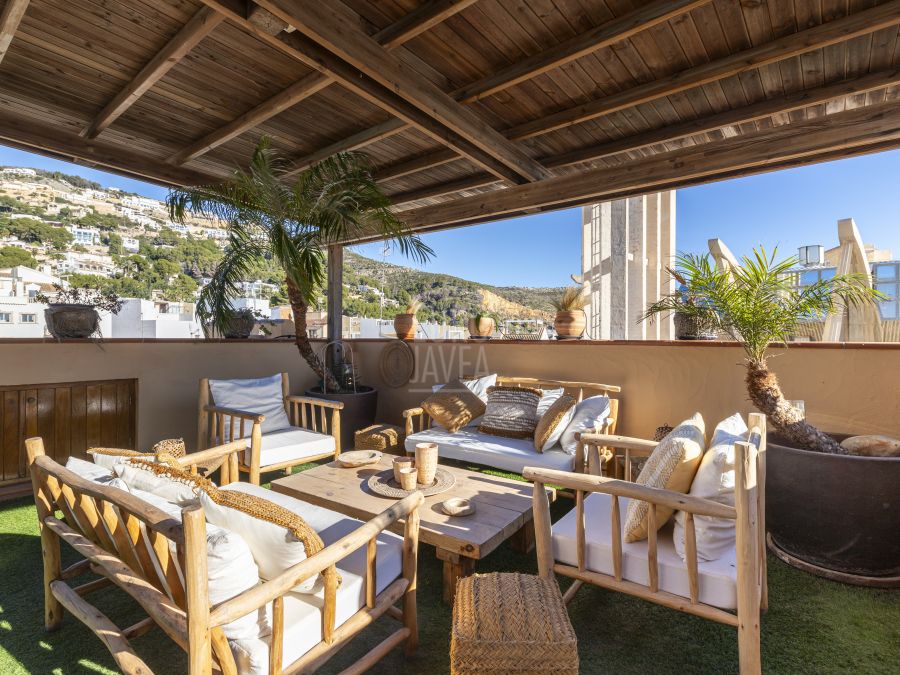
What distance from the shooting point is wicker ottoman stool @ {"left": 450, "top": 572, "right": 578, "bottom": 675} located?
1244 mm

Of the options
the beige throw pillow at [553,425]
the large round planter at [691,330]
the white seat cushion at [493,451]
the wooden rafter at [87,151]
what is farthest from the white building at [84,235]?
the large round planter at [691,330]

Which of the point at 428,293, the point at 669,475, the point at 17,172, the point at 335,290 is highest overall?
the point at 17,172

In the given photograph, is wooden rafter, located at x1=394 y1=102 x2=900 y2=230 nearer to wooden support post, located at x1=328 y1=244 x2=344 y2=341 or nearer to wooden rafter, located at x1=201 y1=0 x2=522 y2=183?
wooden rafter, located at x1=201 y1=0 x2=522 y2=183

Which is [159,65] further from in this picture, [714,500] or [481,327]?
[481,327]

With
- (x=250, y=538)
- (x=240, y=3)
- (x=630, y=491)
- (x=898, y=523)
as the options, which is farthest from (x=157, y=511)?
(x=898, y=523)

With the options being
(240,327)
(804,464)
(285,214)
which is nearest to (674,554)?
(804,464)

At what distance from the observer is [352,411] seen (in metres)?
4.45

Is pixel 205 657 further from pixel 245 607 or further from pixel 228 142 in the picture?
pixel 228 142

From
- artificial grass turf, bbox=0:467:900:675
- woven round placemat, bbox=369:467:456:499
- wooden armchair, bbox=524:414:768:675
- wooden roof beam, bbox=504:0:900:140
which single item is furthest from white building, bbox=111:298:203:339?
wooden armchair, bbox=524:414:768:675

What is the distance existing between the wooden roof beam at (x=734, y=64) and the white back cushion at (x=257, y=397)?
2.91m

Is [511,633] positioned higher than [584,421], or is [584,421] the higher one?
[584,421]

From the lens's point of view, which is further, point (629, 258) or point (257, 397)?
point (629, 258)

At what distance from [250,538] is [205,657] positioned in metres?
0.33

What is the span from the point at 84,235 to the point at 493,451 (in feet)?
35.6
